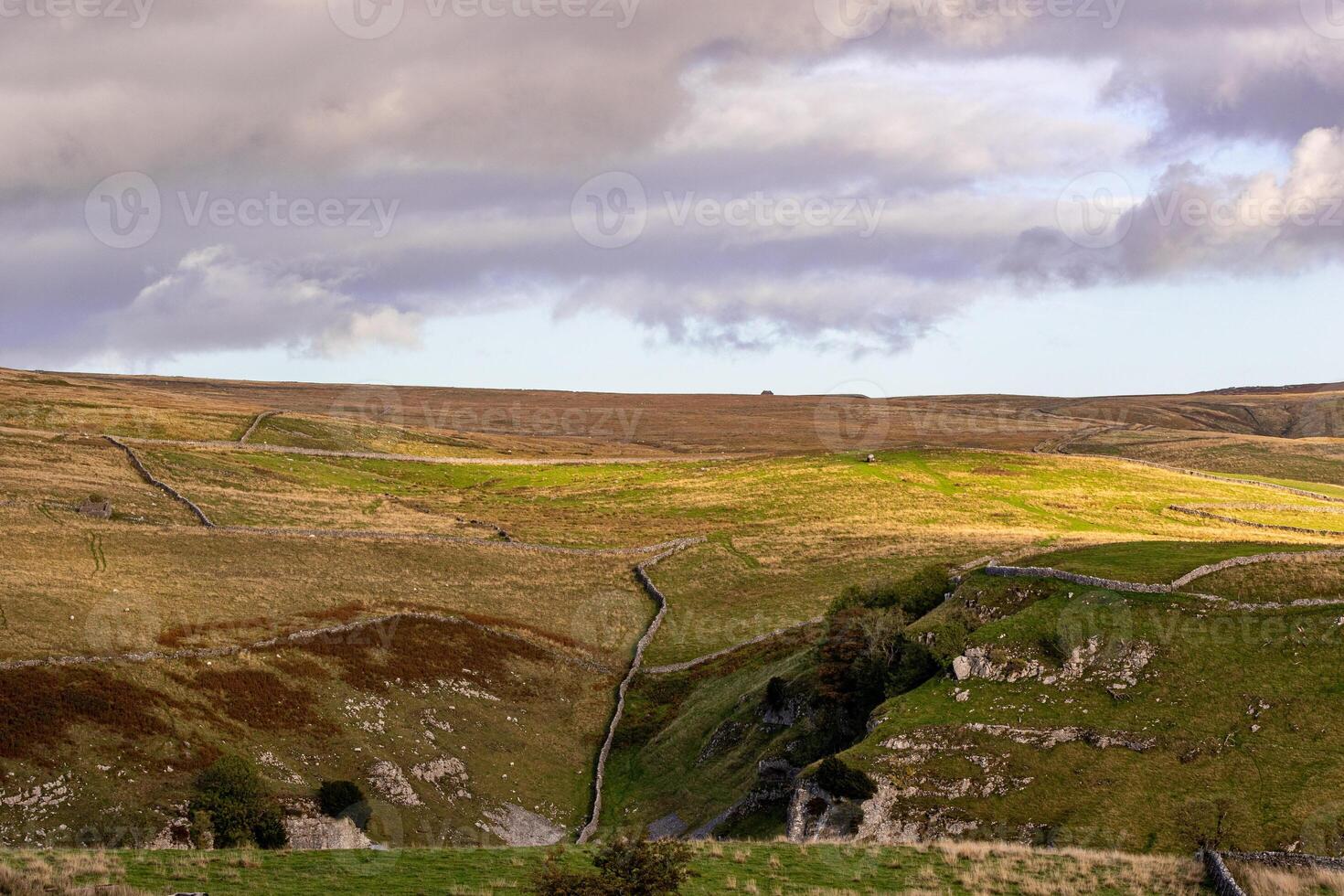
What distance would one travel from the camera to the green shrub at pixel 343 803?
49594mm

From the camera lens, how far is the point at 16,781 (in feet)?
149

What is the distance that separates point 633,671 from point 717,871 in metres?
45.7

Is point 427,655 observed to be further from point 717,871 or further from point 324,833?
point 717,871

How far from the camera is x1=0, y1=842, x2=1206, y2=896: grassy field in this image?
2905 cm

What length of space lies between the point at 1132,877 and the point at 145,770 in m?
39.5

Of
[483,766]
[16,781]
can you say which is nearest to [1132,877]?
[483,766]

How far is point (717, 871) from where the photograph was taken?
3234 cm

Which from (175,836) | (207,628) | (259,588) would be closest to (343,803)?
(175,836)

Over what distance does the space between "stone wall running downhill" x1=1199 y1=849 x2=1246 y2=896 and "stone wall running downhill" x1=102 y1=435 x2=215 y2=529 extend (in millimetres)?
85059

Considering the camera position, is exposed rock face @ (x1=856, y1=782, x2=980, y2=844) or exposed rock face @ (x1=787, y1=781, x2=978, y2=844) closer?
exposed rock face @ (x1=856, y1=782, x2=980, y2=844)

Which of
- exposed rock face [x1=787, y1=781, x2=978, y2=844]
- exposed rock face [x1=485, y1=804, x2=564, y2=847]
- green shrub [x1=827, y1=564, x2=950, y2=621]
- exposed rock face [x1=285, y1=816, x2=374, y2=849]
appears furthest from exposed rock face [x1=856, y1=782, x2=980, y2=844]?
exposed rock face [x1=285, y1=816, x2=374, y2=849]

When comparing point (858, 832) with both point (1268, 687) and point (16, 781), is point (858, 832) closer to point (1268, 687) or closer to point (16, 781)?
point (1268, 687)

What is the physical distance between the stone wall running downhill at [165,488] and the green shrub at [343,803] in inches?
2106

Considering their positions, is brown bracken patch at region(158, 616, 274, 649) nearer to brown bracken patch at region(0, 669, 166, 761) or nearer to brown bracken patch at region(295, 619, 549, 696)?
brown bracken patch at region(295, 619, 549, 696)
